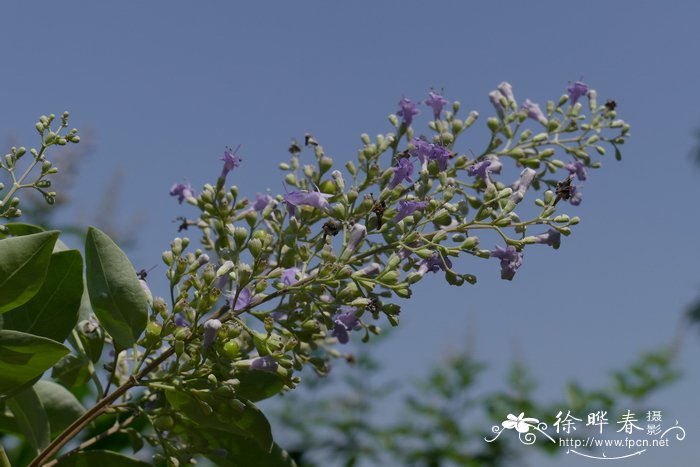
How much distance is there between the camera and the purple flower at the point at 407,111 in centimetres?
240

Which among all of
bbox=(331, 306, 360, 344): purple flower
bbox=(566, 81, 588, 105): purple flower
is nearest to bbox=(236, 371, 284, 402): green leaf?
bbox=(331, 306, 360, 344): purple flower

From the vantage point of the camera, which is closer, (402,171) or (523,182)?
(402,171)

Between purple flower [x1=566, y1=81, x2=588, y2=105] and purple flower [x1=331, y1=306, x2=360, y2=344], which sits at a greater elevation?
purple flower [x1=566, y1=81, x2=588, y2=105]

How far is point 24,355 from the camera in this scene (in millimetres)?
1694

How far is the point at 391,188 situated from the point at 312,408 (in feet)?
16.9

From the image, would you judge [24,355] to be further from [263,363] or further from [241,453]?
[241,453]

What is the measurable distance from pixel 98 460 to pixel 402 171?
3.33 feet

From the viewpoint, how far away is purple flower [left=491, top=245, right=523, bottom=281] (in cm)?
212

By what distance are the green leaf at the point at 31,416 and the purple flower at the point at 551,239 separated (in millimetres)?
1327

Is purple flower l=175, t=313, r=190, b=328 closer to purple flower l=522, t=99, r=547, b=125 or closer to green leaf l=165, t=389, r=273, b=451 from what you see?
green leaf l=165, t=389, r=273, b=451

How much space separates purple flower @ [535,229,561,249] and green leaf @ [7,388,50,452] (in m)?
1.33

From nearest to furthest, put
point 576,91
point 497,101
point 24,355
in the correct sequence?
point 24,355 → point 497,101 → point 576,91

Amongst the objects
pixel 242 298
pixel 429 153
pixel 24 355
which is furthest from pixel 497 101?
pixel 24 355

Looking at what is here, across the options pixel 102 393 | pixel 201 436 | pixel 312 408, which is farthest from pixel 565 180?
pixel 312 408
